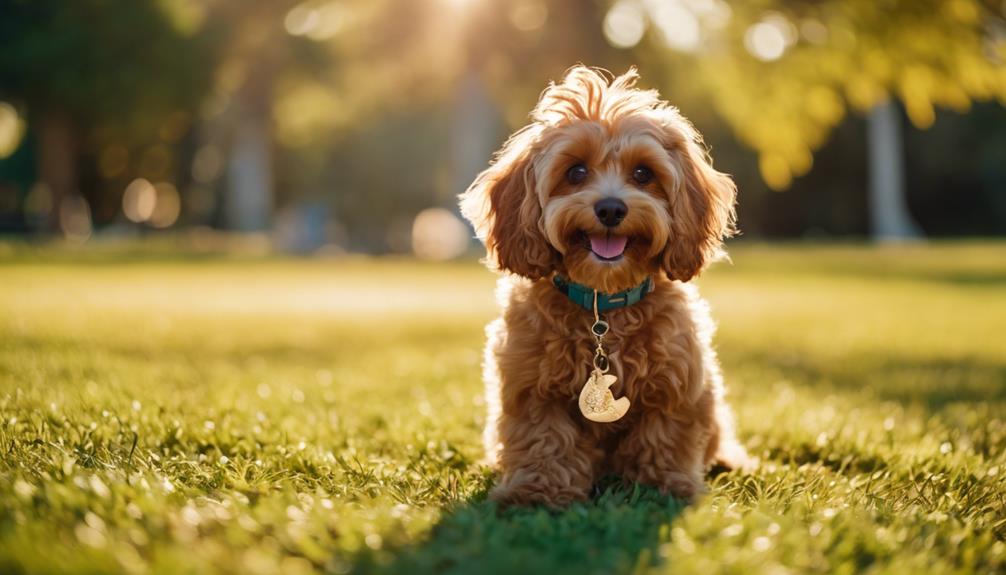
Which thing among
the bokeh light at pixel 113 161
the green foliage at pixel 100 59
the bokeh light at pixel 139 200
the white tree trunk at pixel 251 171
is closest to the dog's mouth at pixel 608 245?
the green foliage at pixel 100 59

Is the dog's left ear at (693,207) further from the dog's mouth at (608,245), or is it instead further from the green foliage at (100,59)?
the green foliage at (100,59)

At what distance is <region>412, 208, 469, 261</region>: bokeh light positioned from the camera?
91.0ft

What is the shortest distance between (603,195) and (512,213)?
0.48 meters

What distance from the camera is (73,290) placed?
1298cm

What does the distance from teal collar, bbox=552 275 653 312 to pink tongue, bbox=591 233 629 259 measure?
6.4 inches

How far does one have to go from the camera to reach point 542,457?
3551 mm

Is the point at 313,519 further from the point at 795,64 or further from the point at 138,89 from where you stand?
the point at 138,89

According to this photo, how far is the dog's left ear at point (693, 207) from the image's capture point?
3.78 meters

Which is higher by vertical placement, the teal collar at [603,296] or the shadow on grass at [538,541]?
the teal collar at [603,296]

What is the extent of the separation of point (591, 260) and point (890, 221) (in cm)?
3562

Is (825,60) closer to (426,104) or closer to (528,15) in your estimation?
(528,15)

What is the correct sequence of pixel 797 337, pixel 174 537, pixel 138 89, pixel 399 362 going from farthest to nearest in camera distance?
pixel 138 89 → pixel 797 337 → pixel 399 362 → pixel 174 537

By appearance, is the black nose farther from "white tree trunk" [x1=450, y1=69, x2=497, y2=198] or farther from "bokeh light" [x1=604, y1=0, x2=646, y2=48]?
"white tree trunk" [x1=450, y1=69, x2=497, y2=198]

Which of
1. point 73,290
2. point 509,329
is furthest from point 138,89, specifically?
Answer: point 509,329
